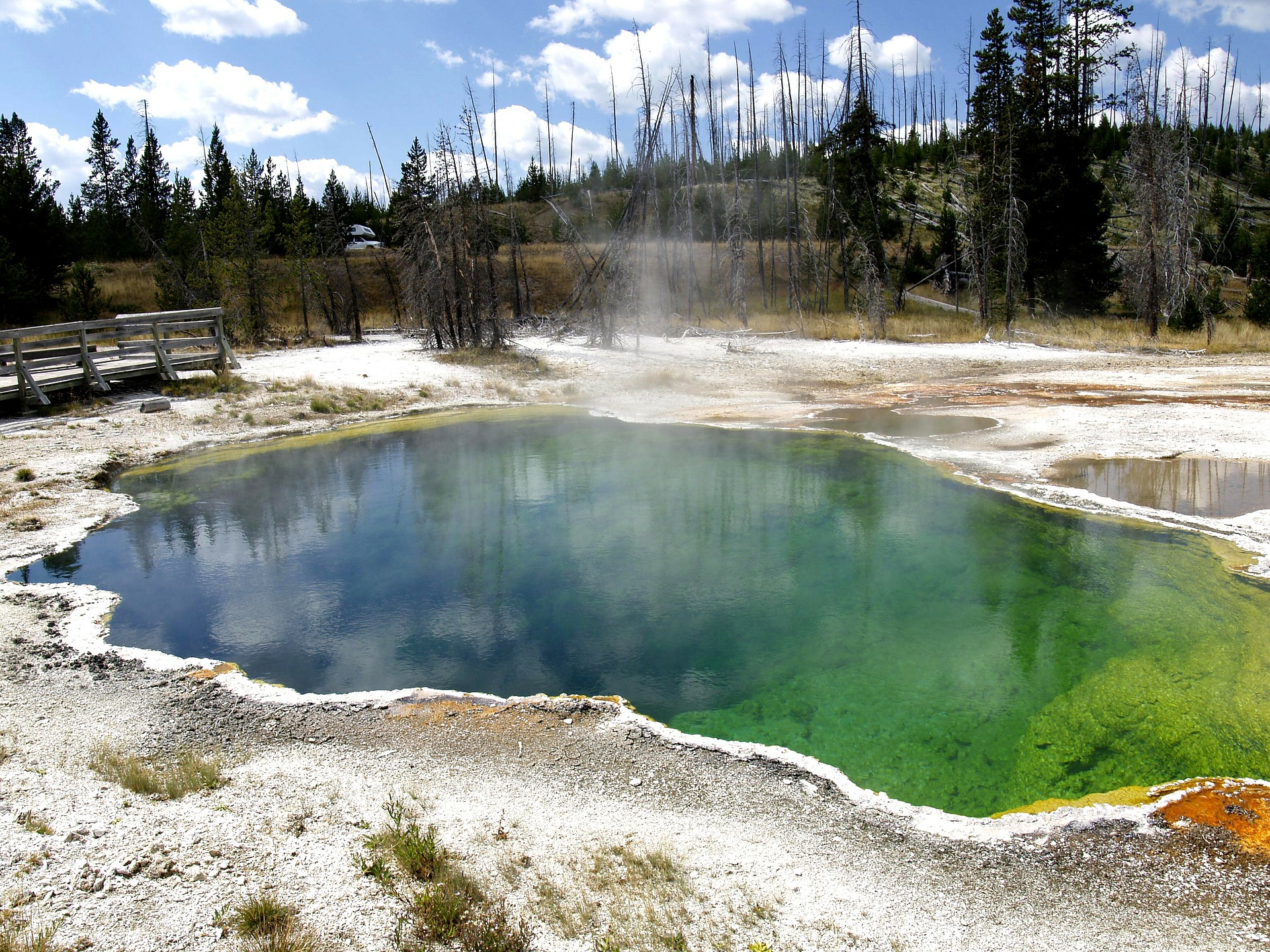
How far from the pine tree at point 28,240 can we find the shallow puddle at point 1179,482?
30.6 m

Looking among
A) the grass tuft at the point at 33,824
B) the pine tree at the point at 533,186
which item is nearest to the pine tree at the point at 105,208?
the pine tree at the point at 533,186

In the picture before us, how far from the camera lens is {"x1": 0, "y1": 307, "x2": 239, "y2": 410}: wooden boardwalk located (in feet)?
46.1

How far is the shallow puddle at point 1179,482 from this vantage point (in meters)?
9.07

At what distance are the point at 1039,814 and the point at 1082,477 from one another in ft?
24.1

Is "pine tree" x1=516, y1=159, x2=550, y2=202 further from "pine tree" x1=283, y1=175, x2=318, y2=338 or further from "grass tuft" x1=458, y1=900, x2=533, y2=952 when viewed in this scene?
"grass tuft" x1=458, y1=900, x2=533, y2=952

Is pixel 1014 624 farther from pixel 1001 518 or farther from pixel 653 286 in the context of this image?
pixel 653 286

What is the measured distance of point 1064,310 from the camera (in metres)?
29.3

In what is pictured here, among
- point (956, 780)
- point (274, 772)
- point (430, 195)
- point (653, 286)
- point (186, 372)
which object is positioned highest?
point (430, 195)

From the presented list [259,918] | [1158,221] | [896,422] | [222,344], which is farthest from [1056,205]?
[259,918]

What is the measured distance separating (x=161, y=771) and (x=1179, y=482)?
36.7ft

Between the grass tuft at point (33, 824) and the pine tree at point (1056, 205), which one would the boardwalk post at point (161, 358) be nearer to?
the grass tuft at point (33, 824)

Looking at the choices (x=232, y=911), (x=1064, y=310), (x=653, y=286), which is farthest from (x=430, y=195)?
(x=232, y=911)

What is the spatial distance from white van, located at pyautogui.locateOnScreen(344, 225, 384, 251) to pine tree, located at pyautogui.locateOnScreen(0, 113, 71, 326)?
18199mm

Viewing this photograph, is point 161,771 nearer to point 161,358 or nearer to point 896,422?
point 896,422
